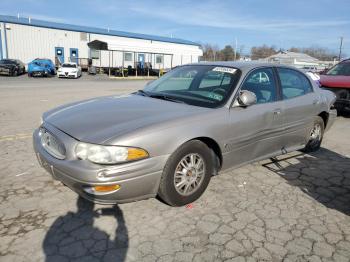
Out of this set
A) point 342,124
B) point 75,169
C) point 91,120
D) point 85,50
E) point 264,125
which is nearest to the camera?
point 75,169

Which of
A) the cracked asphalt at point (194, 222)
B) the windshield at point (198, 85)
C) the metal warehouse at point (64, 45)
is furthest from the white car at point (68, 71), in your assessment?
the windshield at point (198, 85)

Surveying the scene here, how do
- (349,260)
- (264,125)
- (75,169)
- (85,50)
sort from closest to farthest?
1. (349,260)
2. (75,169)
3. (264,125)
4. (85,50)

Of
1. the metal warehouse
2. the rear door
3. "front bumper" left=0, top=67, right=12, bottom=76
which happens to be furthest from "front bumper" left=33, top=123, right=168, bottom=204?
the metal warehouse

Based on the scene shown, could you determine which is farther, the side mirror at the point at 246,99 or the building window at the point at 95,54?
the building window at the point at 95,54

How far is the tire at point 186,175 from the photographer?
3219 millimetres

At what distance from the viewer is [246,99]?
375 cm

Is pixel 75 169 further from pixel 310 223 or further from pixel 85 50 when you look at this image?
pixel 85 50

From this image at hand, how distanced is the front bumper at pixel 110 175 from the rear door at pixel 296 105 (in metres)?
2.33

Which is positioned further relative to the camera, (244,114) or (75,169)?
(244,114)

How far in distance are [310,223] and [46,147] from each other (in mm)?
2875

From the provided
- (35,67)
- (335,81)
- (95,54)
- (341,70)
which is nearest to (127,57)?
(95,54)

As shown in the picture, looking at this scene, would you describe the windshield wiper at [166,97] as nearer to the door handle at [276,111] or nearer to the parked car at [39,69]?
the door handle at [276,111]

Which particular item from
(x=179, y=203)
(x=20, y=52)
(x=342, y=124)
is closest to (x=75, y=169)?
(x=179, y=203)

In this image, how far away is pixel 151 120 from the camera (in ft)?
10.6
